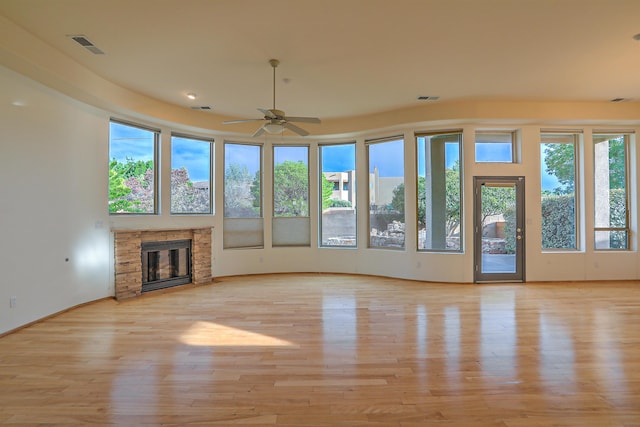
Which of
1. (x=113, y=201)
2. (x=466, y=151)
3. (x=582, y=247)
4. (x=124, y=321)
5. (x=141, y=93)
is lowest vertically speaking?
(x=124, y=321)

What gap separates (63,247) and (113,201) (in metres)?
1.19

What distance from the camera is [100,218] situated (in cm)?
533

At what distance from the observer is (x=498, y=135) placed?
21.9 ft

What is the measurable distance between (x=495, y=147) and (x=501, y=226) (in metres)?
1.58

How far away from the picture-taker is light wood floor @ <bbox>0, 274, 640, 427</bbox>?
2.24m

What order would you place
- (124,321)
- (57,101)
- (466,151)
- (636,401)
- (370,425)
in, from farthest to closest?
(466,151), (57,101), (124,321), (636,401), (370,425)

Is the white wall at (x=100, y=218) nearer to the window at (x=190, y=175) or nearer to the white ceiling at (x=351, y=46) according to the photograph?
the window at (x=190, y=175)

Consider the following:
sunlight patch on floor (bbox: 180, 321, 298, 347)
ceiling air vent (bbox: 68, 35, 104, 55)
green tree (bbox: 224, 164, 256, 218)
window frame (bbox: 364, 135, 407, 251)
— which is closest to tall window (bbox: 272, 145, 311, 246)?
green tree (bbox: 224, 164, 256, 218)

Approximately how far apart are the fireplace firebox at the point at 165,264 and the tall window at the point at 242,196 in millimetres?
952

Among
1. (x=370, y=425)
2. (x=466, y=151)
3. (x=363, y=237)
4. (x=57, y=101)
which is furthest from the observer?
(x=363, y=237)

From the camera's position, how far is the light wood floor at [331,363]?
2.24 m

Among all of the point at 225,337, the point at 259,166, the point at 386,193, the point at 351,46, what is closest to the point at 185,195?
the point at 259,166

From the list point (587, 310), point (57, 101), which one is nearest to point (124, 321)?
point (57, 101)

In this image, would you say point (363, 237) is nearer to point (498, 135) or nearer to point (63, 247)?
point (498, 135)
